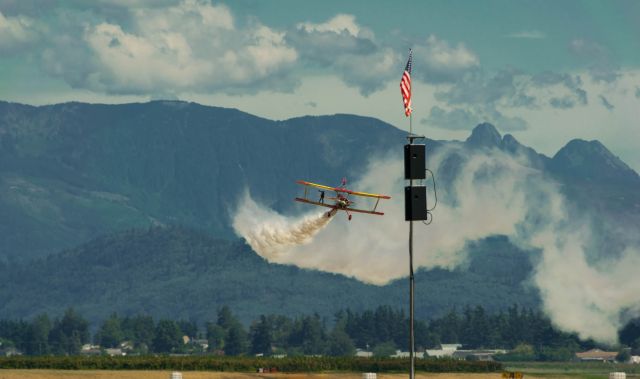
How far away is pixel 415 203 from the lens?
334ft

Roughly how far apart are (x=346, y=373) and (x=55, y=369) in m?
39.0

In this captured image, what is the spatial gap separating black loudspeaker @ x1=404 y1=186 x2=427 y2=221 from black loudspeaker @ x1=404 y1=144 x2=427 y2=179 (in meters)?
1.02

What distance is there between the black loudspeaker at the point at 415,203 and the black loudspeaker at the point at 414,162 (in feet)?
3.34

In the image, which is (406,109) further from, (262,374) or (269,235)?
(262,374)

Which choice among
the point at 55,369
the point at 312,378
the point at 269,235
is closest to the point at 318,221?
the point at 269,235

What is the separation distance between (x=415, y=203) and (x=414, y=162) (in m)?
2.80

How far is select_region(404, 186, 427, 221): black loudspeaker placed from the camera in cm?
10138

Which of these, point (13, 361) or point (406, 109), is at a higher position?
point (406, 109)

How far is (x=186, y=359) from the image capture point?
19450 centimetres

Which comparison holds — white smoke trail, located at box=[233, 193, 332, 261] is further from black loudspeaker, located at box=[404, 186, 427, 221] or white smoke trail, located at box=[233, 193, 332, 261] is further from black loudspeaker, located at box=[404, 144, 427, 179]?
black loudspeaker, located at box=[404, 144, 427, 179]

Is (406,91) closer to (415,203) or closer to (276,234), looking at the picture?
(415,203)

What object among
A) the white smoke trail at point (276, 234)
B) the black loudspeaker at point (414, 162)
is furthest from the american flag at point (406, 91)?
the white smoke trail at point (276, 234)

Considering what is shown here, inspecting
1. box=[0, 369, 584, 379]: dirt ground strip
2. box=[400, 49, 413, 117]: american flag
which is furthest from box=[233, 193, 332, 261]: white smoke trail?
box=[400, 49, 413, 117]: american flag

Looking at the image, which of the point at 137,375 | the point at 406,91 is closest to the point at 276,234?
the point at 137,375
